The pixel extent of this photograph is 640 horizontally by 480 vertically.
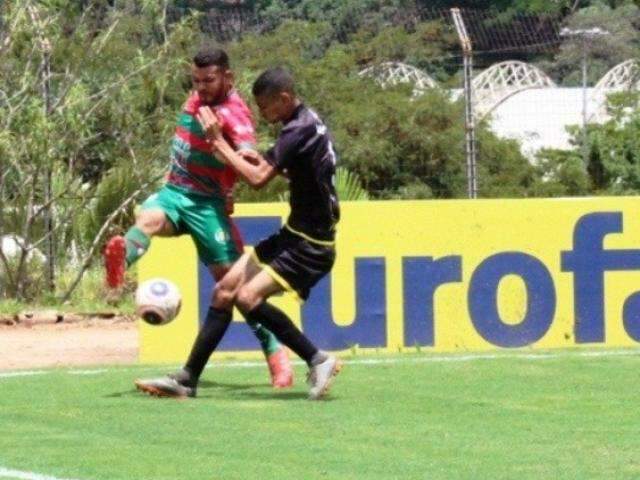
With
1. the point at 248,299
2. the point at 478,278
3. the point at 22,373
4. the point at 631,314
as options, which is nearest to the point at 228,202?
the point at 248,299

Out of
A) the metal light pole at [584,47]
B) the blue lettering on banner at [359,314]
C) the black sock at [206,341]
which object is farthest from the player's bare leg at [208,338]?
the metal light pole at [584,47]

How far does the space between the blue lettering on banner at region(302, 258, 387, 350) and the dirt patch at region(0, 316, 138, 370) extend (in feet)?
4.08

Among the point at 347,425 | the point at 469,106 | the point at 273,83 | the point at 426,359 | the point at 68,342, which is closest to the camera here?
the point at 347,425

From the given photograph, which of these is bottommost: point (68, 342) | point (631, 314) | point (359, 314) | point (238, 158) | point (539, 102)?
point (539, 102)

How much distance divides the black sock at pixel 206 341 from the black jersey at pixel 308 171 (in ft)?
1.98

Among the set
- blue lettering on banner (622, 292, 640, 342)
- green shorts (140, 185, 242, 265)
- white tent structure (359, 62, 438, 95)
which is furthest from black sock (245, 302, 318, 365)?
white tent structure (359, 62, 438, 95)

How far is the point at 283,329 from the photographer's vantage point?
9.33 m

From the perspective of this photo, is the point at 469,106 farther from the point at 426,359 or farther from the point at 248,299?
the point at 248,299

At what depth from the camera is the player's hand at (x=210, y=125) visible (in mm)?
9117

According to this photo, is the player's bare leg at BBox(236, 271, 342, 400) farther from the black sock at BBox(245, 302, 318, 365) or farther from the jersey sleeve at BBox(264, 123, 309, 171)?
the jersey sleeve at BBox(264, 123, 309, 171)

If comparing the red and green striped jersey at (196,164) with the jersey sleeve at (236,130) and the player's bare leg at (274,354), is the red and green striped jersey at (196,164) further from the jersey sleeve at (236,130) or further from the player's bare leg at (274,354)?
the player's bare leg at (274,354)

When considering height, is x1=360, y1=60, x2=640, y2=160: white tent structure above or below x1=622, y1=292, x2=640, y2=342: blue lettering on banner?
below

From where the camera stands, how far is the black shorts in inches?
363

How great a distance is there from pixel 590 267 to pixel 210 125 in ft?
14.4
